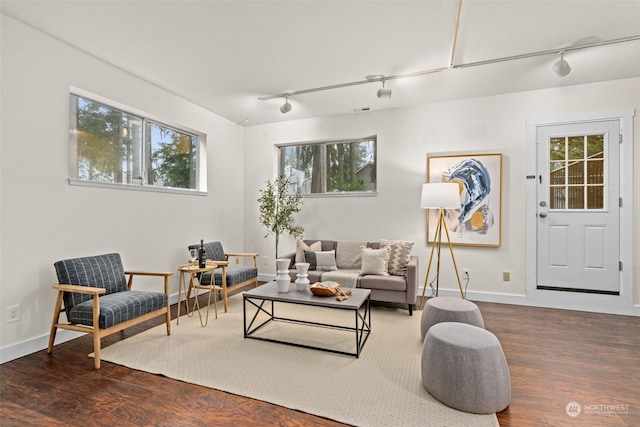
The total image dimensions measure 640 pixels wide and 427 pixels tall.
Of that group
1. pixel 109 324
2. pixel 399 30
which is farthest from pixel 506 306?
pixel 109 324

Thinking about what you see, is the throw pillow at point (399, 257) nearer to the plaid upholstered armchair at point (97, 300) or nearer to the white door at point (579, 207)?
the white door at point (579, 207)

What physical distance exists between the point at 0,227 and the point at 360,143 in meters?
4.33

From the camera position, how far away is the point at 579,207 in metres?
3.97

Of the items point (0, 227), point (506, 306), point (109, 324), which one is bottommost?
point (506, 306)

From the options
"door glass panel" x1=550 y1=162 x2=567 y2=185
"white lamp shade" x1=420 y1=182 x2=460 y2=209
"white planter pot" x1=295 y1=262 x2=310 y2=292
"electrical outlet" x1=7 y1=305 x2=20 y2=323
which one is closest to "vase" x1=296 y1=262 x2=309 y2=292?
"white planter pot" x1=295 y1=262 x2=310 y2=292

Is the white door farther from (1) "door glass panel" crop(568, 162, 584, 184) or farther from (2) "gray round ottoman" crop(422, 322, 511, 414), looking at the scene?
(2) "gray round ottoman" crop(422, 322, 511, 414)

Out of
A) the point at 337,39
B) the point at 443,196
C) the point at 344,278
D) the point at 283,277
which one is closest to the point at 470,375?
the point at 283,277

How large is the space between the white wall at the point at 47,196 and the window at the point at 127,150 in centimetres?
15

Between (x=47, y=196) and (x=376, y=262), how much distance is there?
Answer: 343cm

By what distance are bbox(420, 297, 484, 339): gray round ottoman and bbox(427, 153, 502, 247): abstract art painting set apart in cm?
172

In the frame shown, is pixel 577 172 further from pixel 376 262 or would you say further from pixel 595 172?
pixel 376 262

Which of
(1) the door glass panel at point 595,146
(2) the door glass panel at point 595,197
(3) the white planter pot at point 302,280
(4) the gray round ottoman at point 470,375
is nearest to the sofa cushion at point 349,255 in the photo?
(3) the white planter pot at point 302,280

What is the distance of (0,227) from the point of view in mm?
2523

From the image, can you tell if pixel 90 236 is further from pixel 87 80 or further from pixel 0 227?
pixel 87 80
